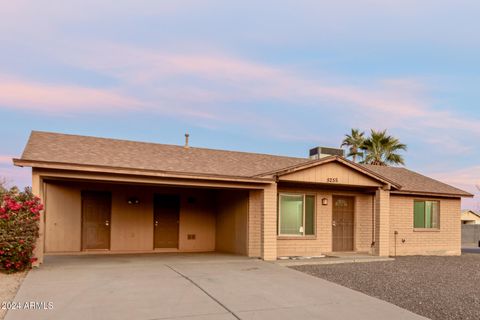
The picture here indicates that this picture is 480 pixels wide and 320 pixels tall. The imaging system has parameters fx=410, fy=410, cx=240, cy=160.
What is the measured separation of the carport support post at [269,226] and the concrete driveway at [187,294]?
1.64m

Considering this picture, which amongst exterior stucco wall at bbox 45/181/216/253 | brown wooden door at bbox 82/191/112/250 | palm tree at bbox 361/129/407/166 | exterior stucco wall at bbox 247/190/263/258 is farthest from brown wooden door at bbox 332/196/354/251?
palm tree at bbox 361/129/407/166

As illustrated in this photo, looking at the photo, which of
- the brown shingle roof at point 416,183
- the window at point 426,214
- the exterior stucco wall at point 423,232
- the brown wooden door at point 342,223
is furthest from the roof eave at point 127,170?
the window at point 426,214

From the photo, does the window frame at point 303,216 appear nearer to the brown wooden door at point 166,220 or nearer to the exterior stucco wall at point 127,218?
the exterior stucco wall at point 127,218

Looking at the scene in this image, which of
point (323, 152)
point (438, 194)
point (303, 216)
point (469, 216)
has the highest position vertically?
point (323, 152)

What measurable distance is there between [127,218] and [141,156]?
8.41 feet

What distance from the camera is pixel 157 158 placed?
13.5 m

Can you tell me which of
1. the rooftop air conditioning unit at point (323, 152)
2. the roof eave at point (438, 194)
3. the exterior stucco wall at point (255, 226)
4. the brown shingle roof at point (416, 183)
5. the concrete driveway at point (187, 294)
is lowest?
the concrete driveway at point (187, 294)

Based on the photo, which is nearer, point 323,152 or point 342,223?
point 342,223

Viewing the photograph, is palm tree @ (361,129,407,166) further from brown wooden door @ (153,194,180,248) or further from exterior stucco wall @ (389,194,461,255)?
brown wooden door @ (153,194,180,248)

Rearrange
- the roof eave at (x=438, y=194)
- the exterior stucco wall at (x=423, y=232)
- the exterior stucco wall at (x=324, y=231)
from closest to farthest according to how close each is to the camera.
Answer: the exterior stucco wall at (x=324, y=231), the roof eave at (x=438, y=194), the exterior stucco wall at (x=423, y=232)

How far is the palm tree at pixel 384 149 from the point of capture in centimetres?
2922

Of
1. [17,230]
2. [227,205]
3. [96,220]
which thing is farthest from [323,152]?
[17,230]

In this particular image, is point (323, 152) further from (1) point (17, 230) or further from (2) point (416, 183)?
(1) point (17, 230)

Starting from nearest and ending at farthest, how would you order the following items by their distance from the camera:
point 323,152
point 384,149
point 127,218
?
point 127,218 → point 323,152 → point 384,149
